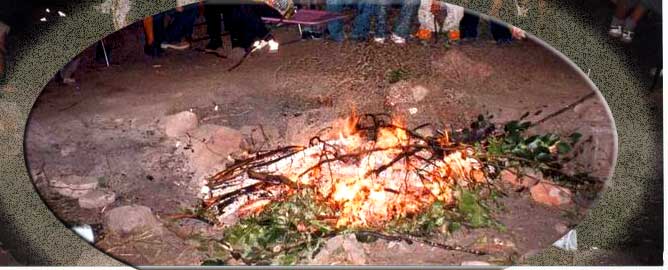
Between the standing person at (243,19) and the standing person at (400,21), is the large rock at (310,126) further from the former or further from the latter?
the standing person at (400,21)

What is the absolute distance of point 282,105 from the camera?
5.27 meters

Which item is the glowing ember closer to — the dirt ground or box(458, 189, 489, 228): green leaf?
box(458, 189, 489, 228): green leaf

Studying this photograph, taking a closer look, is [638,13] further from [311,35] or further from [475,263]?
[311,35]

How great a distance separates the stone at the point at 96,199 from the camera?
4137 millimetres

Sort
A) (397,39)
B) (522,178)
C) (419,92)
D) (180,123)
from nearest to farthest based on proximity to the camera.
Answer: (522,178) < (180,123) < (419,92) < (397,39)

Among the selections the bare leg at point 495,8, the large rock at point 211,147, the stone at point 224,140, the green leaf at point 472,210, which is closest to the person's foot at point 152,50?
the large rock at point 211,147

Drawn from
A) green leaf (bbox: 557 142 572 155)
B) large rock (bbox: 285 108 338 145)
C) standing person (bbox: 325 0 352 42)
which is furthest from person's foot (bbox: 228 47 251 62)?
green leaf (bbox: 557 142 572 155)

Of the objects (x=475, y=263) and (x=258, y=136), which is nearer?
(x=475, y=263)

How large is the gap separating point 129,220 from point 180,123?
3.69ft

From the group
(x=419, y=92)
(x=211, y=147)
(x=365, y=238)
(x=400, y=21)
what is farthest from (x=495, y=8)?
(x=211, y=147)

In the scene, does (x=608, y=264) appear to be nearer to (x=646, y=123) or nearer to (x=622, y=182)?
(x=622, y=182)

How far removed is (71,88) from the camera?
18.1 feet

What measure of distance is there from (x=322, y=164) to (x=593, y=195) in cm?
184

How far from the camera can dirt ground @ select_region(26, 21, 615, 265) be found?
13.3ft
